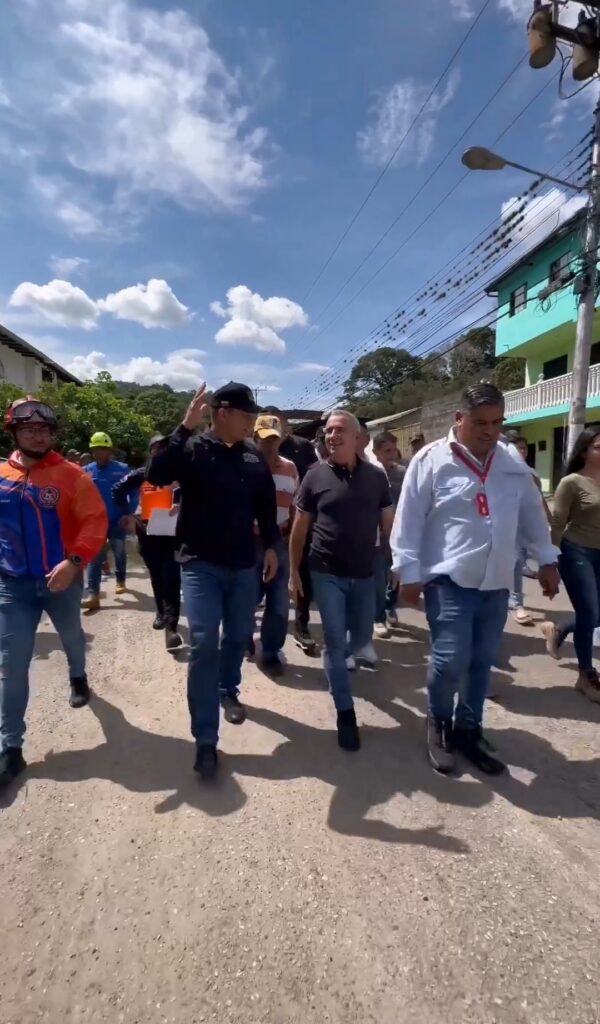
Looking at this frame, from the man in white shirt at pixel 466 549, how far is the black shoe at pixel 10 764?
2.21 metres

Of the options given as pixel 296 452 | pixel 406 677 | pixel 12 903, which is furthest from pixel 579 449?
pixel 12 903

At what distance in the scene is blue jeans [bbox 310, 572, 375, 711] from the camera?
318 centimetres

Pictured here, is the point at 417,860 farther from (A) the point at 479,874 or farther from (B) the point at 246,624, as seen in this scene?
(B) the point at 246,624

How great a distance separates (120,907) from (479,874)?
4.63 ft

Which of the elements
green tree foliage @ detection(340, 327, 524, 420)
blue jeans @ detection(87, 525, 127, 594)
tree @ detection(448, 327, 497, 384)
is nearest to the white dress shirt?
blue jeans @ detection(87, 525, 127, 594)

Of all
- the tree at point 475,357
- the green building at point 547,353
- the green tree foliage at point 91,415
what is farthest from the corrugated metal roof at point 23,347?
the tree at point 475,357

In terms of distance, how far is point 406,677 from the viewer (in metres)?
4.27

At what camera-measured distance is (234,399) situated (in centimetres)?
298

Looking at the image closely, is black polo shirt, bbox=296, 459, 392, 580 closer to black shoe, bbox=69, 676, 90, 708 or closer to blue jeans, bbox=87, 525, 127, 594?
black shoe, bbox=69, 676, 90, 708

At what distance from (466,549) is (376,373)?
189 feet

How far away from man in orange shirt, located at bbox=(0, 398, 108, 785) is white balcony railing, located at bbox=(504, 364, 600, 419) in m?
16.3

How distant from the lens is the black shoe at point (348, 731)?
3.15m

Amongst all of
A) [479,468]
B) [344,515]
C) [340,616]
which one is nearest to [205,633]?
[340,616]

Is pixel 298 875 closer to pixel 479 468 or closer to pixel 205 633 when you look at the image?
pixel 205 633
